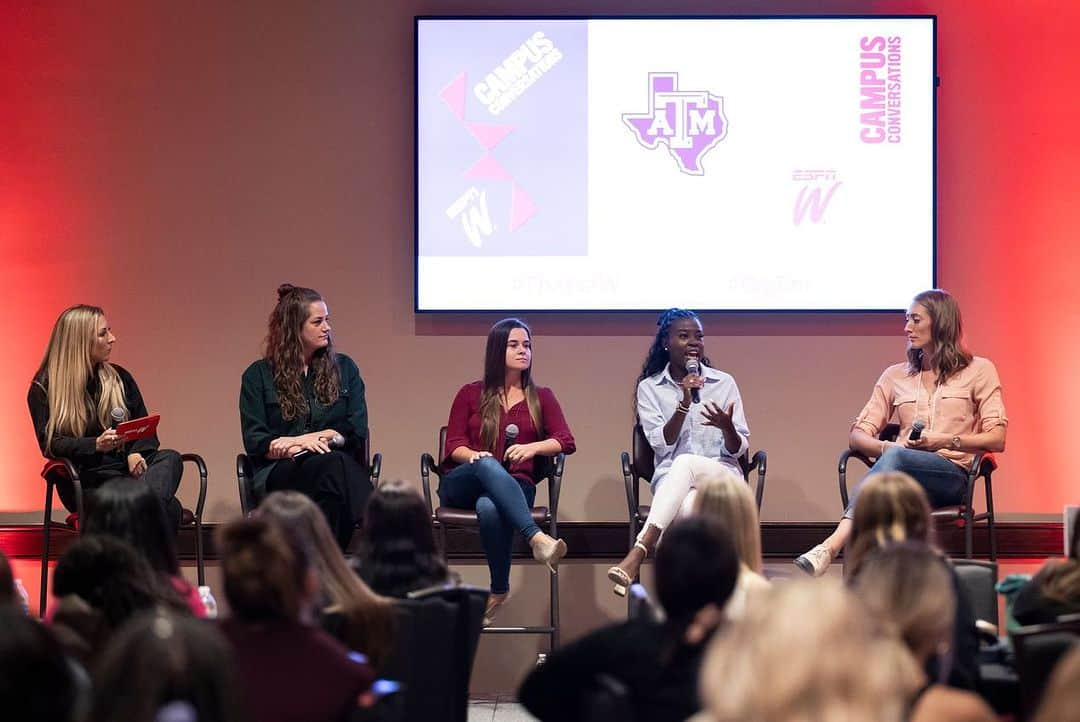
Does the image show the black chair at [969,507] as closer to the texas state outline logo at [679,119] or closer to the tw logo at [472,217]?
the texas state outline logo at [679,119]

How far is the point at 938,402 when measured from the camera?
5.38 metres

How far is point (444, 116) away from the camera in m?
5.94

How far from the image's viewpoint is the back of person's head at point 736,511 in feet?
10.1

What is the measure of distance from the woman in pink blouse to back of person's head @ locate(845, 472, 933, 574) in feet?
6.93

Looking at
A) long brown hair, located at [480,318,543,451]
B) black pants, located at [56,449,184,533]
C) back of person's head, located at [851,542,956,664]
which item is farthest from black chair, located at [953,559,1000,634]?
black pants, located at [56,449,184,533]

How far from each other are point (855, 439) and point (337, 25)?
3008mm

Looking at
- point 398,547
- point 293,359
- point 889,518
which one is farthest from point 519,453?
point 889,518

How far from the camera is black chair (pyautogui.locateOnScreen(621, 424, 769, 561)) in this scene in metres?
5.12

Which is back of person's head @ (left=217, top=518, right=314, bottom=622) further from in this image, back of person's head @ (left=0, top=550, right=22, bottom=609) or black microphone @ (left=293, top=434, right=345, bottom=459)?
black microphone @ (left=293, top=434, right=345, bottom=459)

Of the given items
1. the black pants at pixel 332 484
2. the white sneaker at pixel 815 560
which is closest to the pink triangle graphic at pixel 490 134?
the black pants at pixel 332 484

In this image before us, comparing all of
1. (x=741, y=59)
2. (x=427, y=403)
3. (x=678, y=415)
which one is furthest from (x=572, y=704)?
(x=741, y=59)

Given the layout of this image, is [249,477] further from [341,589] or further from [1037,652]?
[1037,652]

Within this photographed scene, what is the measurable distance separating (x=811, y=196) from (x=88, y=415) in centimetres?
329

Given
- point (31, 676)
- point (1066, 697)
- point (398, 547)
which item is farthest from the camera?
point (398, 547)
